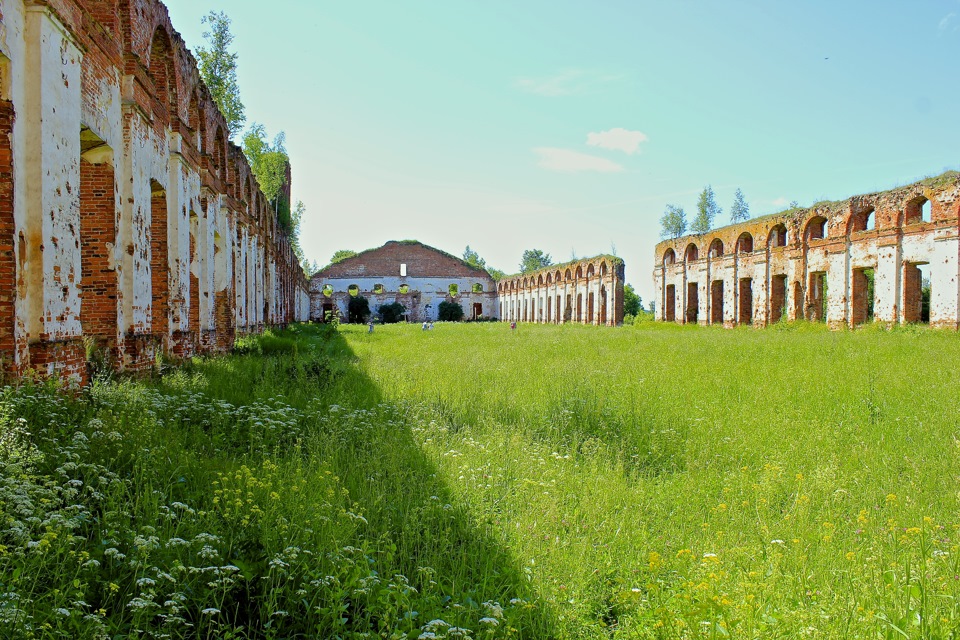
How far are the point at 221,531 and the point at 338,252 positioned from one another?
87.1 meters

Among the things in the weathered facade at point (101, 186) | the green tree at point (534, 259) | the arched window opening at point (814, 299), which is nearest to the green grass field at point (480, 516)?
the weathered facade at point (101, 186)

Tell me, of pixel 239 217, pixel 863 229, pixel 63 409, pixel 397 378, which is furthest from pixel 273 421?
pixel 863 229

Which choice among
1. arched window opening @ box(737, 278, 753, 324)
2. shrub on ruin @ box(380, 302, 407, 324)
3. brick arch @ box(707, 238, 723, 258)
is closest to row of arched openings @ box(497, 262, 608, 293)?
shrub on ruin @ box(380, 302, 407, 324)

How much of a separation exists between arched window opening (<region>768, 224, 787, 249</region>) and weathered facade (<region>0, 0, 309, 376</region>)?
70.1 ft

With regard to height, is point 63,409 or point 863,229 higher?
point 863,229

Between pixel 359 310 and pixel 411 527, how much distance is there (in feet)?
184

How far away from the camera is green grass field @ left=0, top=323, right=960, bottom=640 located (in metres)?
2.55

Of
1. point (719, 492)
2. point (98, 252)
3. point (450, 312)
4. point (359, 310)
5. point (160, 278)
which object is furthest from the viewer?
point (450, 312)

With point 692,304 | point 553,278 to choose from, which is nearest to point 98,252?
point 692,304

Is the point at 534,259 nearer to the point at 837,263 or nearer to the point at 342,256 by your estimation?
the point at 342,256

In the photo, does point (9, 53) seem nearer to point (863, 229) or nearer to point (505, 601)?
point (505, 601)

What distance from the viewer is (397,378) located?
941 cm

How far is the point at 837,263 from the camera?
2178 cm

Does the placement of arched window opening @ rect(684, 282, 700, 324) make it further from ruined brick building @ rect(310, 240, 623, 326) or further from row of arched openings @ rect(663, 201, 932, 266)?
ruined brick building @ rect(310, 240, 623, 326)
